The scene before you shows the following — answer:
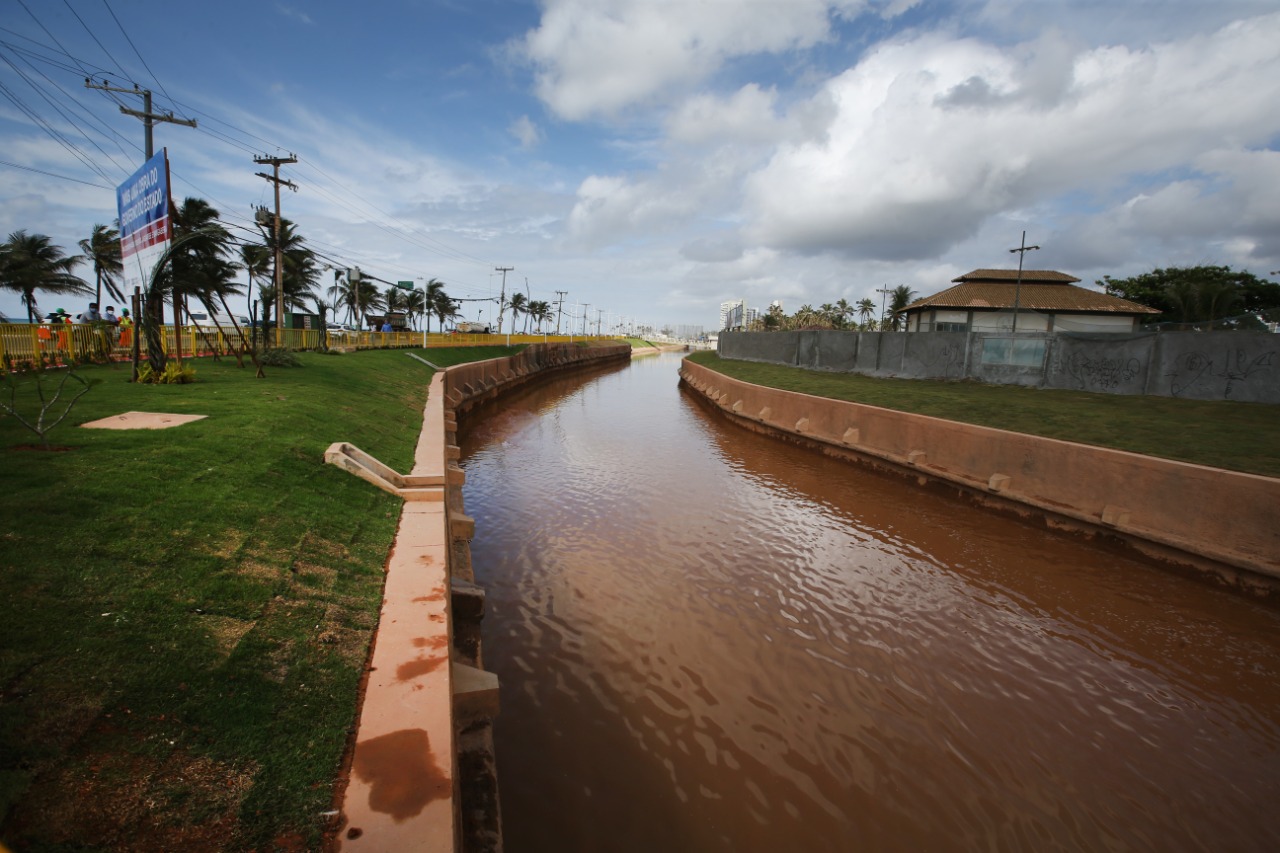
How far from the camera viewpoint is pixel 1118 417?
12.6 meters

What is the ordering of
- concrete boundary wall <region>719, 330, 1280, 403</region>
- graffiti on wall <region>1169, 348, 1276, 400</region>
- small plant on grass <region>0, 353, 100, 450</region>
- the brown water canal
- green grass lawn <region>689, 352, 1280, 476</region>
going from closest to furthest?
the brown water canal, small plant on grass <region>0, 353, 100, 450</region>, green grass lawn <region>689, 352, 1280, 476</region>, graffiti on wall <region>1169, 348, 1276, 400</region>, concrete boundary wall <region>719, 330, 1280, 403</region>

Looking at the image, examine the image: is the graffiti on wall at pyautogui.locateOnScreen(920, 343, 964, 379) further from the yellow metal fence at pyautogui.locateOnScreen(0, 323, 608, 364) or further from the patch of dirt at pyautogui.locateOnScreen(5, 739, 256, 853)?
the patch of dirt at pyautogui.locateOnScreen(5, 739, 256, 853)

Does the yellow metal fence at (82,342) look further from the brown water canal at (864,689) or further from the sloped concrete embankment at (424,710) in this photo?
the brown water canal at (864,689)

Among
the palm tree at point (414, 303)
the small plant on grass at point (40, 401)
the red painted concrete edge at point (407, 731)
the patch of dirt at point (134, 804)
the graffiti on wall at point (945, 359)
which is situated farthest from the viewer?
the palm tree at point (414, 303)

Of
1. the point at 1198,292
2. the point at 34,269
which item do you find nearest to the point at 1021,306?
the point at 1198,292

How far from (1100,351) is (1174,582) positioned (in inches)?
427

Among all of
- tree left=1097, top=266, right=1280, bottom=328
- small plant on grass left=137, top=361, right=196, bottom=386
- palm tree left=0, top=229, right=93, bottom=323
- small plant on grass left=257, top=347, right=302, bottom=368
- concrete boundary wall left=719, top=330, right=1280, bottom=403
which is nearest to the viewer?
small plant on grass left=137, top=361, right=196, bottom=386

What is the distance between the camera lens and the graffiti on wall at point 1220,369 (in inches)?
522

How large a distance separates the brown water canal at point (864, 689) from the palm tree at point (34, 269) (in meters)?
40.2

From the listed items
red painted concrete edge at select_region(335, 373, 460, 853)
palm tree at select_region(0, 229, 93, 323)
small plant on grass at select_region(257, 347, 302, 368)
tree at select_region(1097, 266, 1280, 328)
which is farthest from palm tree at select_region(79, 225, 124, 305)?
tree at select_region(1097, 266, 1280, 328)

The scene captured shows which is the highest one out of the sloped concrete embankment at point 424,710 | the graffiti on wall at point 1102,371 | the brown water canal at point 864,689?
the graffiti on wall at point 1102,371

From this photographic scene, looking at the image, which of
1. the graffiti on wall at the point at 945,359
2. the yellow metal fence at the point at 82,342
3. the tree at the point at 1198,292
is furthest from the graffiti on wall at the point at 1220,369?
the tree at the point at 1198,292

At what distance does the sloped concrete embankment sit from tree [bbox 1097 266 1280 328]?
55.1 meters

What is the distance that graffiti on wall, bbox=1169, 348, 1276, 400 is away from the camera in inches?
522
